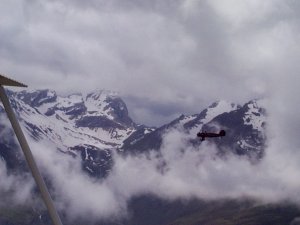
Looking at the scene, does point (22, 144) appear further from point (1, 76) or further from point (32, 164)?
point (1, 76)

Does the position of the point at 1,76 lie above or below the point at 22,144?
above

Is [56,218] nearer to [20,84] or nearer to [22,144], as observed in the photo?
[22,144]

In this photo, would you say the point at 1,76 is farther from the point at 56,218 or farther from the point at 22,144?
the point at 56,218

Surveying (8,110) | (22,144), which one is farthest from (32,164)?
(8,110)

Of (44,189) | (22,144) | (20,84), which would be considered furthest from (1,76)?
(44,189)

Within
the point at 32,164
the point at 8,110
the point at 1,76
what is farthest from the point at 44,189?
the point at 1,76

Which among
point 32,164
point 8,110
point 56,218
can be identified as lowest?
point 56,218

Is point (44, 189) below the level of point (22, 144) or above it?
below

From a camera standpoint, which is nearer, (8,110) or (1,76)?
(1,76)
